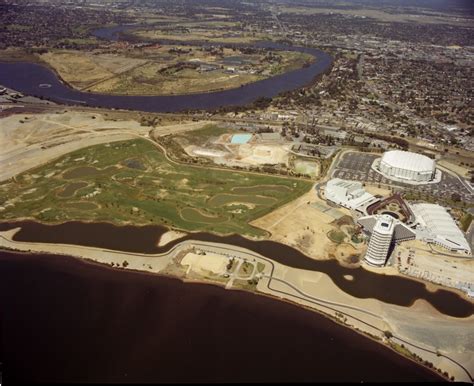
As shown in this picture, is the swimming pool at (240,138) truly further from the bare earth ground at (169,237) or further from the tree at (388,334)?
the tree at (388,334)

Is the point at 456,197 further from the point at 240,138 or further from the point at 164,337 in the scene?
the point at 164,337

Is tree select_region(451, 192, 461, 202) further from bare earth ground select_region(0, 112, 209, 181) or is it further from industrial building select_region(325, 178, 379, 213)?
bare earth ground select_region(0, 112, 209, 181)

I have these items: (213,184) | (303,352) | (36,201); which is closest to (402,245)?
(303,352)

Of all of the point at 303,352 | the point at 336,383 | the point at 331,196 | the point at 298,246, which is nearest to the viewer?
the point at 336,383

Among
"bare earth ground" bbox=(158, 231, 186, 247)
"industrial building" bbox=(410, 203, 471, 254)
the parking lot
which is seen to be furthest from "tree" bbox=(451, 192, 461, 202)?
"bare earth ground" bbox=(158, 231, 186, 247)

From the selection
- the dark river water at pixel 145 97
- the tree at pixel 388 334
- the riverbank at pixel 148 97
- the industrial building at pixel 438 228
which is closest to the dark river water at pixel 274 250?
the tree at pixel 388 334

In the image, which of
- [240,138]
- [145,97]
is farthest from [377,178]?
[145,97]

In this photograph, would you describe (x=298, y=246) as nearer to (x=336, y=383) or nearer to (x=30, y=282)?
(x=336, y=383)
